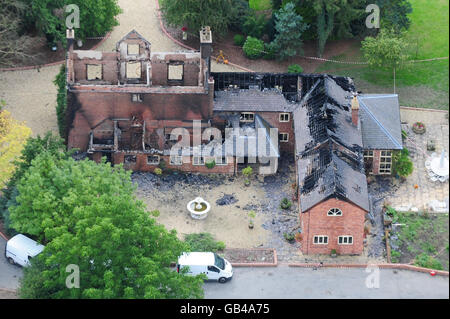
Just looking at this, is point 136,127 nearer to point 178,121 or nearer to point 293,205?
point 178,121

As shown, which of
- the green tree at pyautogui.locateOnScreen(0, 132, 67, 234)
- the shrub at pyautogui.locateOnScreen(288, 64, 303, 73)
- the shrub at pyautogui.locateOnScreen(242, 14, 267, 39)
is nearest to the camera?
the green tree at pyautogui.locateOnScreen(0, 132, 67, 234)

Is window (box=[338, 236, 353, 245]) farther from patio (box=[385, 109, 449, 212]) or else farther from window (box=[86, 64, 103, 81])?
window (box=[86, 64, 103, 81])

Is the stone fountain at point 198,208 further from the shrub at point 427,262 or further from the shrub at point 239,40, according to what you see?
the shrub at point 239,40

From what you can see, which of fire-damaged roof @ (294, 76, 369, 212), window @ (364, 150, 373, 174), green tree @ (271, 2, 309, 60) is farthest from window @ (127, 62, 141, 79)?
window @ (364, 150, 373, 174)
